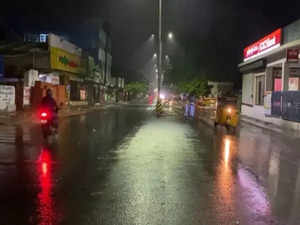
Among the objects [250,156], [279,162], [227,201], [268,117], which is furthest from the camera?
[268,117]

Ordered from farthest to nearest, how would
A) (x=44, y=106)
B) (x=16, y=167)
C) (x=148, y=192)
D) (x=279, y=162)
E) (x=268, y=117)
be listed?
(x=268, y=117) < (x=44, y=106) < (x=279, y=162) < (x=16, y=167) < (x=148, y=192)

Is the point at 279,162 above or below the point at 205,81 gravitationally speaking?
below

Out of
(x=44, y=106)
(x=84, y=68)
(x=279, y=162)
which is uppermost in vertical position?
(x=84, y=68)

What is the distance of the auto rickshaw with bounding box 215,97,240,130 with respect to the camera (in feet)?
67.6

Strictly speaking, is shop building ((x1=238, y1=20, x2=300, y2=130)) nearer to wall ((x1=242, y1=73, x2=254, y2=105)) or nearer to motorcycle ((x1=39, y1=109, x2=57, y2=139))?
wall ((x1=242, y1=73, x2=254, y2=105))

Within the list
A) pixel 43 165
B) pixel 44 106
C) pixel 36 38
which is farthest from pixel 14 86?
pixel 36 38

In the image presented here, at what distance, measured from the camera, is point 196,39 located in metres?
60.5

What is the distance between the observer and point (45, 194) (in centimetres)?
711

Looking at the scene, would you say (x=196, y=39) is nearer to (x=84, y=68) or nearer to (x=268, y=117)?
(x=84, y=68)

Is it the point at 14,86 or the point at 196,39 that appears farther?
the point at 196,39

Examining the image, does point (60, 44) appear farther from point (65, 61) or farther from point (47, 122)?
point (47, 122)

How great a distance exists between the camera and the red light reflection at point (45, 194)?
18.9ft

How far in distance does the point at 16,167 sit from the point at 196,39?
5346 centimetres

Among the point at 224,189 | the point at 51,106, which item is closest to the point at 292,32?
the point at 51,106
